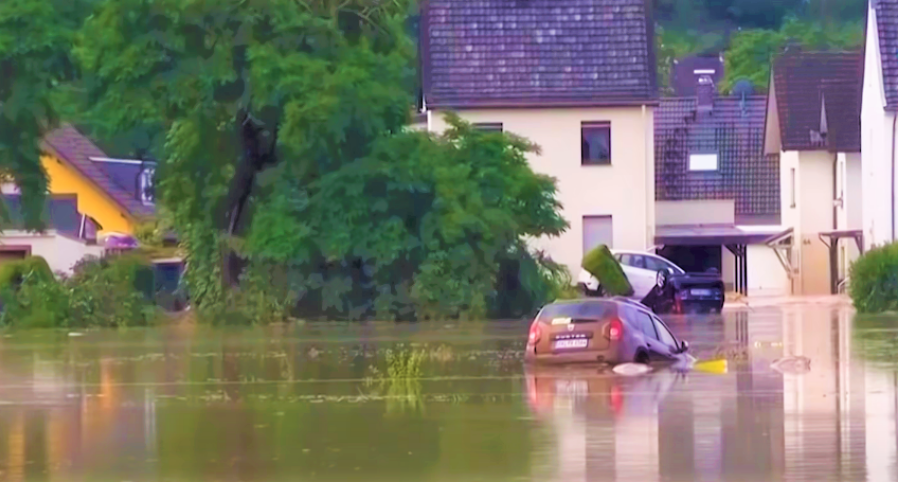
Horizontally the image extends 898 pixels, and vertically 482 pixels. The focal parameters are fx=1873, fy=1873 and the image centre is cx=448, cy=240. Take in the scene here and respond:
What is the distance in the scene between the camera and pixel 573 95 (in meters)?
59.1

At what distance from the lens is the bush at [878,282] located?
4647 cm

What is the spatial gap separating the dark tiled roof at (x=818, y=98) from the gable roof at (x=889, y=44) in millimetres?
7430

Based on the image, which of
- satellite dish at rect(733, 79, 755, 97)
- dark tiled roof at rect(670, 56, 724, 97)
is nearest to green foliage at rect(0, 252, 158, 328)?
satellite dish at rect(733, 79, 755, 97)

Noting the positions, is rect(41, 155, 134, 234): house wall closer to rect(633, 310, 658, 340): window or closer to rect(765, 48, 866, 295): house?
rect(765, 48, 866, 295): house

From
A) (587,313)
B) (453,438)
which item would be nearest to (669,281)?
(587,313)

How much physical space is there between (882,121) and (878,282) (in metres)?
12.3

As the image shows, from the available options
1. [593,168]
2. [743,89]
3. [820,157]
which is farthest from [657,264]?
[743,89]

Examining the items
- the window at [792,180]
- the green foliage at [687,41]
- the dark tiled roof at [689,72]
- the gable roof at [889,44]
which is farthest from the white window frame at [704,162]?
the green foliage at [687,41]

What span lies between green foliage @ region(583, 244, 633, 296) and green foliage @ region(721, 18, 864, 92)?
5285 centimetres

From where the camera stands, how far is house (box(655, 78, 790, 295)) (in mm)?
70438

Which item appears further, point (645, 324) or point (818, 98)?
point (818, 98)

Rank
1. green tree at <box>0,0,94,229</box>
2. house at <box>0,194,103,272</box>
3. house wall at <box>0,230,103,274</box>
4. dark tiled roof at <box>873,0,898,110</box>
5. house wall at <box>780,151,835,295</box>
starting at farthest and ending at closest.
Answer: house wall at <box>780,151,835,295</box>, house wall at <box>0,230,103,274</box>, house at <box>0,194,103,272</box>, dark tiled roof at <box>873,0,898,110</box>, green tree at <box>0,0,94,229</box>

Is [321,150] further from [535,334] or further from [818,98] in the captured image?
[818,98]

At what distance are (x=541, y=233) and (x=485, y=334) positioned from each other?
→ 8935 mm
